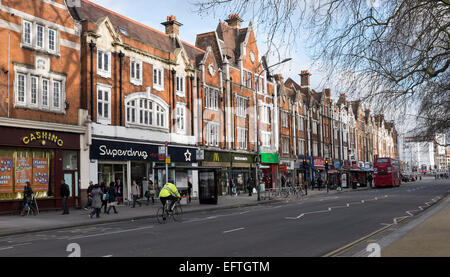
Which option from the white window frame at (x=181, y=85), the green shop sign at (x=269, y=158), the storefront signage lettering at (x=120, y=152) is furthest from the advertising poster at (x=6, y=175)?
the green shop sign at (x=269, y=158)

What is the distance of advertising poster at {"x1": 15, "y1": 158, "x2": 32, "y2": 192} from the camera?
22.8 metres

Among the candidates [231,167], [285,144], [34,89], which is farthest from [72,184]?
[285,144]

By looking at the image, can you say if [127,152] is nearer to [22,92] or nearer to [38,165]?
[38,165]

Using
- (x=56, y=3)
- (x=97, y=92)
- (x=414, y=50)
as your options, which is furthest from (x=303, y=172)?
(x=414, y=50)

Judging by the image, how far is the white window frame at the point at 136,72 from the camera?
31.0 m

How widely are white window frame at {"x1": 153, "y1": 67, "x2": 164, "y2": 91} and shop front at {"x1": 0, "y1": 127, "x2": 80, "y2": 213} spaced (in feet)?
29.1

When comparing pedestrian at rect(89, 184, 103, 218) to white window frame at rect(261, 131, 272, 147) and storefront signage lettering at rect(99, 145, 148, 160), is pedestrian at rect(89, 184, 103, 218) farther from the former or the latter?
white window frame at rect(261, 131, 272, 147)

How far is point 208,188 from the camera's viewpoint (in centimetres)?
2934

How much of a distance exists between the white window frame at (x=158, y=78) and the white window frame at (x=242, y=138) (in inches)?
513

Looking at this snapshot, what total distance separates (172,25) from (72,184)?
1865 cm

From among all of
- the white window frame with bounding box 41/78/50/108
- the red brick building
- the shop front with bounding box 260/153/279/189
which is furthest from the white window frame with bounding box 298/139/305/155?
the white window frame with bounding box 41/78/50/108

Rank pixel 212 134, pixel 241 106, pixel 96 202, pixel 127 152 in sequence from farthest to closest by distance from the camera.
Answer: pixel 241 106, pixel 212 134, pixel 127 152, pixel 96 202
